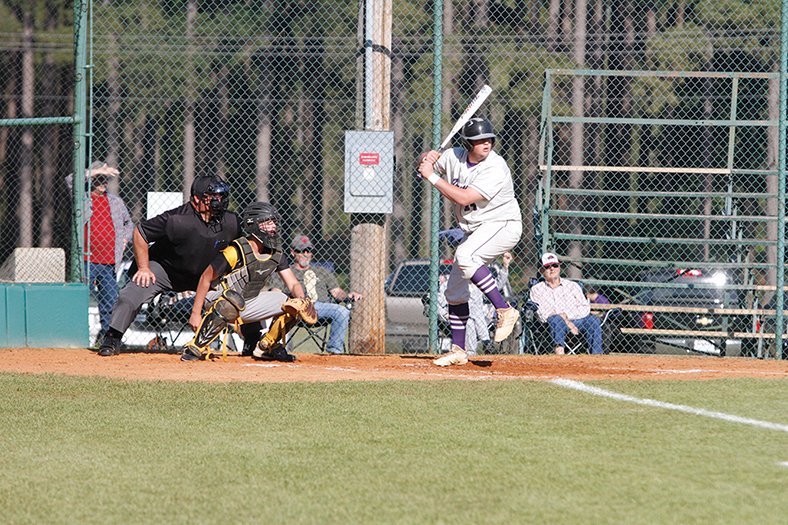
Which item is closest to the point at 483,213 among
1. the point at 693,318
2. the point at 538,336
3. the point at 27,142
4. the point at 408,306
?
the point at 538,336

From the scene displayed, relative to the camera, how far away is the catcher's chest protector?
9.45 metres

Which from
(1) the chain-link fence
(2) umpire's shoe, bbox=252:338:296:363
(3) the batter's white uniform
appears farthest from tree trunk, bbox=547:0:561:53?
(2) umpire's shoe, bbox=252:338:296:363

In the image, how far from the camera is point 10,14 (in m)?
34.2

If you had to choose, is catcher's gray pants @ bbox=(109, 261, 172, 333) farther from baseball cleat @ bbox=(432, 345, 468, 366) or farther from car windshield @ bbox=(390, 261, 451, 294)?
car windshield @ bbox=(390, 261, 451, 294)

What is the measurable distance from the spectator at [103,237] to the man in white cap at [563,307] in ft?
14.1

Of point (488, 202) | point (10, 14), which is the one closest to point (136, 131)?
point (10, 14)

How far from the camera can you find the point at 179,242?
391 inches

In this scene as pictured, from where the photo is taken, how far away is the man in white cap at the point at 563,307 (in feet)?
40.0

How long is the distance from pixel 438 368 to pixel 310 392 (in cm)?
184

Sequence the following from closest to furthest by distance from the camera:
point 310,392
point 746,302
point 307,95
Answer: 1. point 310,392
2. point 746,302
3. point 307,95

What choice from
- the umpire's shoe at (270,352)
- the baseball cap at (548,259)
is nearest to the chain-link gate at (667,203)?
the baseball cap at (548,259)

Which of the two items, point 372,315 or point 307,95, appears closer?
point 372,315

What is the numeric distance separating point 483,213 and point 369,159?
2.58 m

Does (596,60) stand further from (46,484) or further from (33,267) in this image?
(46,484)
